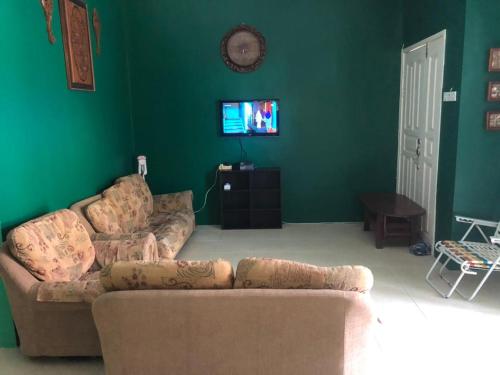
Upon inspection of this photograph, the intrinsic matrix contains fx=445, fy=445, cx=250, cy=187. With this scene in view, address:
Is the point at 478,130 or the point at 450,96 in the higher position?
the point at 450,96

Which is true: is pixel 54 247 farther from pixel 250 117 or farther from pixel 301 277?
pixel 250 117

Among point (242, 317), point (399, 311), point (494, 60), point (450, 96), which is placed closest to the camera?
point (242, 317)

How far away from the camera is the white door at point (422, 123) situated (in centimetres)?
447

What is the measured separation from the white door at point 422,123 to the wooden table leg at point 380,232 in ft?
1.57

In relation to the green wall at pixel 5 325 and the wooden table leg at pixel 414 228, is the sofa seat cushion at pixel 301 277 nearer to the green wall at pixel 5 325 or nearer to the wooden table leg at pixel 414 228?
the green wall at pixel 5 325

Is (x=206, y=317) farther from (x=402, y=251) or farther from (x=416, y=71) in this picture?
(x=416, y=71)

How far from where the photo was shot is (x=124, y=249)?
11.4 ft

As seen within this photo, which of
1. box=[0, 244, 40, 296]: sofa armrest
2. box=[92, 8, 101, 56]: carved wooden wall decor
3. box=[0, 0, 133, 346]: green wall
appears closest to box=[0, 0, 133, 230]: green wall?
box=[0, 0, 133, 346]: green wall

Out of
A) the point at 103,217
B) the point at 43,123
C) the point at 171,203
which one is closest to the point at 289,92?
the point at 171,203

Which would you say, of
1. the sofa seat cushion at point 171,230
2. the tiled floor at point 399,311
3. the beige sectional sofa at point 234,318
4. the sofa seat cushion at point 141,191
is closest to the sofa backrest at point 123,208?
the sofa seat cushion at point 141,191

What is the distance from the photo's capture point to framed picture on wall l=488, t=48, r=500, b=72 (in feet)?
A: 12.4

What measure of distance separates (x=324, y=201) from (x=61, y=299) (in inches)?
154

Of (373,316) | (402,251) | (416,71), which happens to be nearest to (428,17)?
(416,71)

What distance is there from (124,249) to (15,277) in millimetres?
888
